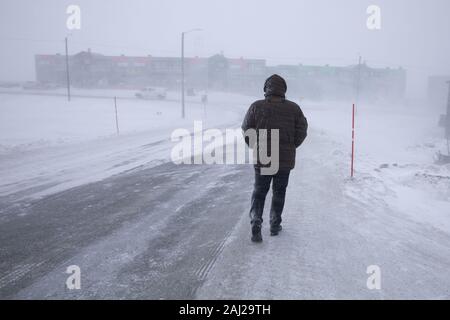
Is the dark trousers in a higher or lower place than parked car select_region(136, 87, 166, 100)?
lower

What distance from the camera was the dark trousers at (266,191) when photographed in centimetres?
492

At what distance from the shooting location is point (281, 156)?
4.91 m

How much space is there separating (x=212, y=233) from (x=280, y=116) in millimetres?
1994

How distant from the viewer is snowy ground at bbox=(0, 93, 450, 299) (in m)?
3.85

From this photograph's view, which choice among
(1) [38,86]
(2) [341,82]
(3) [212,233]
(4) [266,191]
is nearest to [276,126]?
(4) [266,191]

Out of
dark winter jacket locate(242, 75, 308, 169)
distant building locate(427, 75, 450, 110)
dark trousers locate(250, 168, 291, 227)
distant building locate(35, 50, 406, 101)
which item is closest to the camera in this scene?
dark winter jacket locate(242, 75, 308, 169)

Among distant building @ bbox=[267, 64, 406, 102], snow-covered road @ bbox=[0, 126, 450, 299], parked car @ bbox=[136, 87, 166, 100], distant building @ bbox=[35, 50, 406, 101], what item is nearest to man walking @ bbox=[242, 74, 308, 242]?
snow-covered road @ bbox=[0, 126, 450, 299]

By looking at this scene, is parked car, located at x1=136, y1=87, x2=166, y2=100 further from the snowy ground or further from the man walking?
the man walking

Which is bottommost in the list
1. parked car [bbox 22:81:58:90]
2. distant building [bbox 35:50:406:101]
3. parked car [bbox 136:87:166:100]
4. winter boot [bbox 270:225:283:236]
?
winter boot [bbox 270:225:283:236]

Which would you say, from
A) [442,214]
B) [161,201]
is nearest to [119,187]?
[161,201]

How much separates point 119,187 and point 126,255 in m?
3.80

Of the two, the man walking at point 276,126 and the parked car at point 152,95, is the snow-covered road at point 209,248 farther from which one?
the parked car at point 152,95
